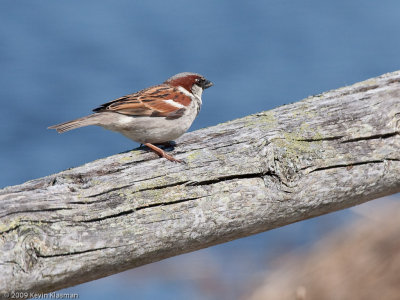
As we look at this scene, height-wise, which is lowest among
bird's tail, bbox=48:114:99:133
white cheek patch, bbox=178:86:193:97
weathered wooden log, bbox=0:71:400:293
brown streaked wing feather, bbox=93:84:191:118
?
weathered wooden log, bbox=0:71:400:293

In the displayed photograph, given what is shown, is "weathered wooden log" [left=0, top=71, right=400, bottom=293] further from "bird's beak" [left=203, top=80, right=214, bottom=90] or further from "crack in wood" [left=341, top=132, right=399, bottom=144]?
"bird's beak" [left=203, top=80, right=214, bottom=90]

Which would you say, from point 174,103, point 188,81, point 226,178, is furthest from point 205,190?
point 188,81

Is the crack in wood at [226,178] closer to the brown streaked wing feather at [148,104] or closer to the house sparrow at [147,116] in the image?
the house sparrow at [147,116]

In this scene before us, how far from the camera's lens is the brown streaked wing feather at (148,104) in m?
3.56

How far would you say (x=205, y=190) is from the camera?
2646 millimetres

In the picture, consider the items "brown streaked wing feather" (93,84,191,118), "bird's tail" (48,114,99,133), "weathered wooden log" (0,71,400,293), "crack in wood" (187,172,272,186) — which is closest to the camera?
"weathered wooden log" (0,71,400,293)

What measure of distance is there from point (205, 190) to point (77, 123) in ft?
3.53

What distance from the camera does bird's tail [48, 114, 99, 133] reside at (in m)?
3.37

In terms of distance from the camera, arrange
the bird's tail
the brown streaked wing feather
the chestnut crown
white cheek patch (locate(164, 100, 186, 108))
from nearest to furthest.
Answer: the bird's tail, the brown streaked wing feather, white cheek patch (locate(164, 100, 186, 108)), the chestnut crown

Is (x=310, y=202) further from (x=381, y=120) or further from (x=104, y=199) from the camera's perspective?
(x=104, y=199)

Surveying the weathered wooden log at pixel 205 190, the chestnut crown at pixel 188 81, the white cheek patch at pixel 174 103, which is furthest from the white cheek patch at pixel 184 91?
the weathered wooden log at pixel 205 190

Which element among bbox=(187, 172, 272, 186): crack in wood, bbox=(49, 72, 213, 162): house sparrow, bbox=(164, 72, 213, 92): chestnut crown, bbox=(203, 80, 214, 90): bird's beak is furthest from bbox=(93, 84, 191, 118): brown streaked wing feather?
bbox=(187, 172, 272, 186): crack in wood

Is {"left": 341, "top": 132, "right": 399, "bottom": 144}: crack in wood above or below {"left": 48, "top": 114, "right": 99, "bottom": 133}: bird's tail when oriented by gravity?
below

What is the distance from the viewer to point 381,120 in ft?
9.80
